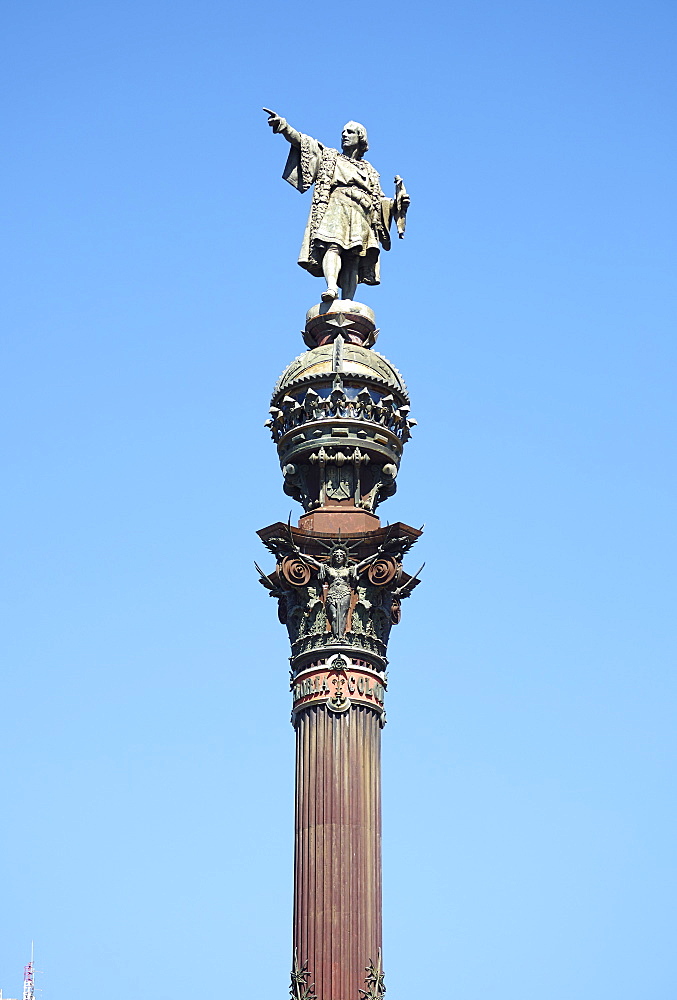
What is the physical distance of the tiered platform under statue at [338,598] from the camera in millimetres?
35844

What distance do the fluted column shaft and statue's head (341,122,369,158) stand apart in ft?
52.8

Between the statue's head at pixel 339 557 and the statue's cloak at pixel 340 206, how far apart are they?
931cm

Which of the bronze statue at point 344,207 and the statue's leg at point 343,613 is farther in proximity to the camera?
the bronze statue at point 344,207

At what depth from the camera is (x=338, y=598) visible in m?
38.8

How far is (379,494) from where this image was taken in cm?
4141

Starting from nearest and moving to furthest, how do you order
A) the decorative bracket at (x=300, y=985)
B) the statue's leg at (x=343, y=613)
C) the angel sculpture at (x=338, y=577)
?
the decorative bracket at (x=300, y=985)
the statue's leg at (x=343, y=613)
the angel sculpture at (x=338, y=577)

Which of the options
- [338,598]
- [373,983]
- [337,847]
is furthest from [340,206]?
[373,983]

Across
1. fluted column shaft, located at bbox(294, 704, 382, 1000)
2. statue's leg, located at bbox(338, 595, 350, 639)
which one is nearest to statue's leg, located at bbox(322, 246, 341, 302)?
statue's leg, located at bbox(338, 595, 350, 639)

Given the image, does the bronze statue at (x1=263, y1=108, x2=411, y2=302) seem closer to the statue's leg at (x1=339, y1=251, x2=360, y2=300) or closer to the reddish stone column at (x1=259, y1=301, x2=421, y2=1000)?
the statue's leg at (x1=339, y1=251, x2=360, y2=300)

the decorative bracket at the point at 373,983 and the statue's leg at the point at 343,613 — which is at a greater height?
the statue's leg at the point at 343,613

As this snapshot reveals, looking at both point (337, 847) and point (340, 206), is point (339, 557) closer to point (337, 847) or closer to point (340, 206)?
point (337, 847)

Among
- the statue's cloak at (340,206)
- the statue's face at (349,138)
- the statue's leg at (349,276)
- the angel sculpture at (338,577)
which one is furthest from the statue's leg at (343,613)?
the statue's face at (349,138)

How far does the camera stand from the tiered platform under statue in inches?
1411

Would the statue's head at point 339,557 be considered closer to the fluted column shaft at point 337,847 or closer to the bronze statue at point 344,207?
the fluted column shaft at point 337,847
